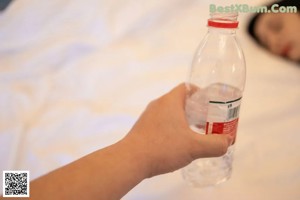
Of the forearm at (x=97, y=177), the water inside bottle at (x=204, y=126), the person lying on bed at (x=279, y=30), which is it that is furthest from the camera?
the person lying on bed at (x=279, y=30)

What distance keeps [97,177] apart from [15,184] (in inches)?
5.5

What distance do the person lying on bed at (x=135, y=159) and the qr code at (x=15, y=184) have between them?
0.02 meters

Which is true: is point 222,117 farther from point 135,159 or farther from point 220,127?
point 135,159

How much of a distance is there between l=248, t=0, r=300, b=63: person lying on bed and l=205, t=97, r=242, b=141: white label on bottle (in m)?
0.45

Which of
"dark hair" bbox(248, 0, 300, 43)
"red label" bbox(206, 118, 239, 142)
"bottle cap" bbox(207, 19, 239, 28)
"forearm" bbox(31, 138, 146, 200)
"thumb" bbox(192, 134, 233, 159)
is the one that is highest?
"dark hair" bbox(248, 0, 300, 43)

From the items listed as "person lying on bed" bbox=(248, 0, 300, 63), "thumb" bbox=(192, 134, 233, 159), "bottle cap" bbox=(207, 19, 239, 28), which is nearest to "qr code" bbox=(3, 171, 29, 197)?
"thumb" bbox=(192, 134, 233, 159)

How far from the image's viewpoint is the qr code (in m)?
0.48

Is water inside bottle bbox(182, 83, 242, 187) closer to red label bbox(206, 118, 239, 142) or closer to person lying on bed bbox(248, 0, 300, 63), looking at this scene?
red label bbox(206, 118, 239, 142)

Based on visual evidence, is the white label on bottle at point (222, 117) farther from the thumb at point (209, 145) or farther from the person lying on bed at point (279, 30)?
the person lying on bed at point (279, 30)

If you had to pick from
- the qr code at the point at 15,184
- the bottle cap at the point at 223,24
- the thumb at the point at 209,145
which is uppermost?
the bottle cap at the point at 223,24

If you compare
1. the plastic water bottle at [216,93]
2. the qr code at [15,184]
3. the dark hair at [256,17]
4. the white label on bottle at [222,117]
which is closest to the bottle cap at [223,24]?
the plastic water bottle at [216,93]

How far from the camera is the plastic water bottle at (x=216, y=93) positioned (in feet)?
1.82

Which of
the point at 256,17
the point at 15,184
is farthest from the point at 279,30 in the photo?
the point at 15,184

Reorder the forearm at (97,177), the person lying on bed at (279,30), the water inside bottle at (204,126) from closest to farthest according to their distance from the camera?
the forearm at (97,177), the water inside bottle at (204,126), the person lying on bed at (279,30)
